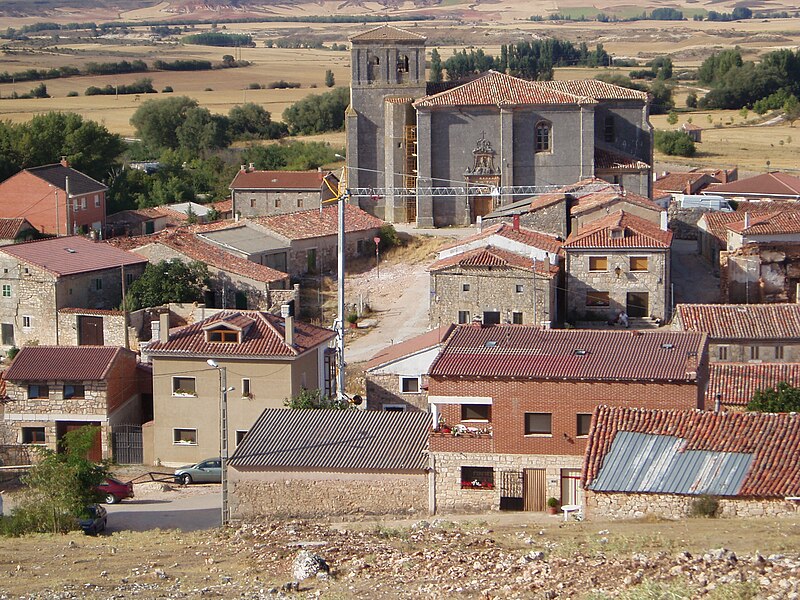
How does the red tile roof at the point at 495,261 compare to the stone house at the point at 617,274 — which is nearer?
the red tile roof at the point at 495,261

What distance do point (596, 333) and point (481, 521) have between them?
5817mm

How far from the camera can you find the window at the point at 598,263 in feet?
133

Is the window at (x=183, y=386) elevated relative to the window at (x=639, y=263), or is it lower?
lower

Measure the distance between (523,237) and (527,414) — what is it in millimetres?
16410

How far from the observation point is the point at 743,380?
99.9 ft

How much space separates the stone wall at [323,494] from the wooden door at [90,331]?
15.5 metres

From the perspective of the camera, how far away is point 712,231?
151 feet

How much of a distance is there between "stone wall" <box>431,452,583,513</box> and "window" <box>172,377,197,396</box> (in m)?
8.12

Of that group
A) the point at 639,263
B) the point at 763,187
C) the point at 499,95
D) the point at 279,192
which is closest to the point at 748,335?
the point at 639,263

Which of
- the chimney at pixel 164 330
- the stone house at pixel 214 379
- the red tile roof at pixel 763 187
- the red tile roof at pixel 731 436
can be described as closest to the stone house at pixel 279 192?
the red tile roof at pixel 763 187

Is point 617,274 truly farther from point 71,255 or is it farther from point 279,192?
point 279,192

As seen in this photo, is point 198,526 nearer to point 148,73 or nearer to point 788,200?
point 788,200

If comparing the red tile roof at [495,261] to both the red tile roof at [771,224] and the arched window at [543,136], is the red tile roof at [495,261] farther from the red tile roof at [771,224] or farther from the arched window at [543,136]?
the arched window at [543,136]

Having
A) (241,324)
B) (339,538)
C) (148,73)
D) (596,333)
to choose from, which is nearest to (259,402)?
(241,324)
